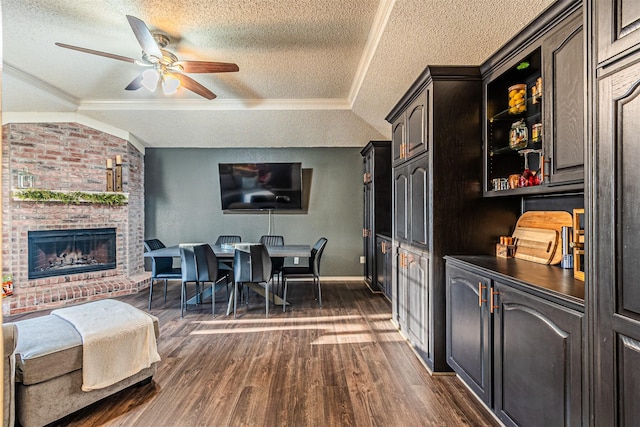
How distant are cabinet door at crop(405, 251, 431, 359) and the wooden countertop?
1.12 ft

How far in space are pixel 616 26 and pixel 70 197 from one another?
5494mm

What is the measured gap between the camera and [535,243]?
2238 mm

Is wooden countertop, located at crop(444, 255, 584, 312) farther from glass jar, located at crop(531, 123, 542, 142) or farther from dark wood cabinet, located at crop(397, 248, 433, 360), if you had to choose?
glass jar, located at crop(531, 123, 542, 142)

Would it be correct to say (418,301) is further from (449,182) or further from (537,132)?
(537,132)

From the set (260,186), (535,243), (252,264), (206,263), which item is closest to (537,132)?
(535,243)

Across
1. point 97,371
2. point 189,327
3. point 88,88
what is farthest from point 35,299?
point 97,371

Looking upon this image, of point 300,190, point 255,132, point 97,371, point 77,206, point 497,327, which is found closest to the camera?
point 497,327

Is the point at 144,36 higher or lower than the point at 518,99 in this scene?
higher

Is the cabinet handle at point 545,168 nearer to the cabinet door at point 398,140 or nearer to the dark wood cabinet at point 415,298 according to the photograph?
the dark wood cabinet at point 415,298

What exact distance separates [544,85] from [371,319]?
9.06 feet

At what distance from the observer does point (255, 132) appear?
5.33 meters

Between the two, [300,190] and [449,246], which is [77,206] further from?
[449,246]

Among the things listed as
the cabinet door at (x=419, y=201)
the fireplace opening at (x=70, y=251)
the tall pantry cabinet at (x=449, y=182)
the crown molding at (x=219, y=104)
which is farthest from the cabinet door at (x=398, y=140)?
the fireplace opening at (x=70, y=251)

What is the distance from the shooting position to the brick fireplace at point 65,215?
4277 mm
